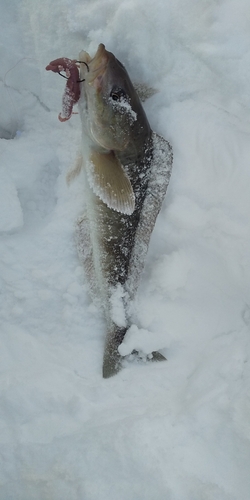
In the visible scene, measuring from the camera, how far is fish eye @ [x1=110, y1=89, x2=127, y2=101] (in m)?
1.99

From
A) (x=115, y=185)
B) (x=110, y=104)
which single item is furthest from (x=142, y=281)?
(x=110, y=104)

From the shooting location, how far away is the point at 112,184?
6.98 feet

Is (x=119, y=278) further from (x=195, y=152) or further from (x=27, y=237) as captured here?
(x=195, y=152)

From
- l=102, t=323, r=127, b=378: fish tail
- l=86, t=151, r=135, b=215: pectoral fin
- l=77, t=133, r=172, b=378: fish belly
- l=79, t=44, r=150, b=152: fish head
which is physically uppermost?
l=79, t=44, r=150, b=152: fish head

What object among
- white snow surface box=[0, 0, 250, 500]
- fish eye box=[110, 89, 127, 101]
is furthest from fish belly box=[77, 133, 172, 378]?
fish eye box=[110, 89, 127, 101]

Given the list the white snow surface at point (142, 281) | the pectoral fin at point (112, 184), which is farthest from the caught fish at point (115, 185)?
the white snow surface at point (142, 281)

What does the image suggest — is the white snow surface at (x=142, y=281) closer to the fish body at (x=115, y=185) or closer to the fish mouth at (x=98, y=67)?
the fish body at (x=115, y=185)

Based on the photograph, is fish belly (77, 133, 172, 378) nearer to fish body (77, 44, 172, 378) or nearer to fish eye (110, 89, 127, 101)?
fish body (77, 44, 172, 378)

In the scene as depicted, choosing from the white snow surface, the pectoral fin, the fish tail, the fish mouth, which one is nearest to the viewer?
the fish mouth

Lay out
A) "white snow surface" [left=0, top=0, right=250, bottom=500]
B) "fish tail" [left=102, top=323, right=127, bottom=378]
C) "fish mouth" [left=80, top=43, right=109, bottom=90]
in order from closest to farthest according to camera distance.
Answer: "fish mouth" [left=80, top=43, right=109, bottom=90] → "white snow surface" [left=0, top=0, right=250, bottom=500] → "fish tail" [left=102, top=323, right=127, bottom=378]

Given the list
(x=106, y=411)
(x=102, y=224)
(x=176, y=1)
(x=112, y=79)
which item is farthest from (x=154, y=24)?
(x=106, y=411)

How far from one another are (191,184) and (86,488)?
1752mm

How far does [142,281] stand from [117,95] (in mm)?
1093

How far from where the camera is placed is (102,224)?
7.55 feet
